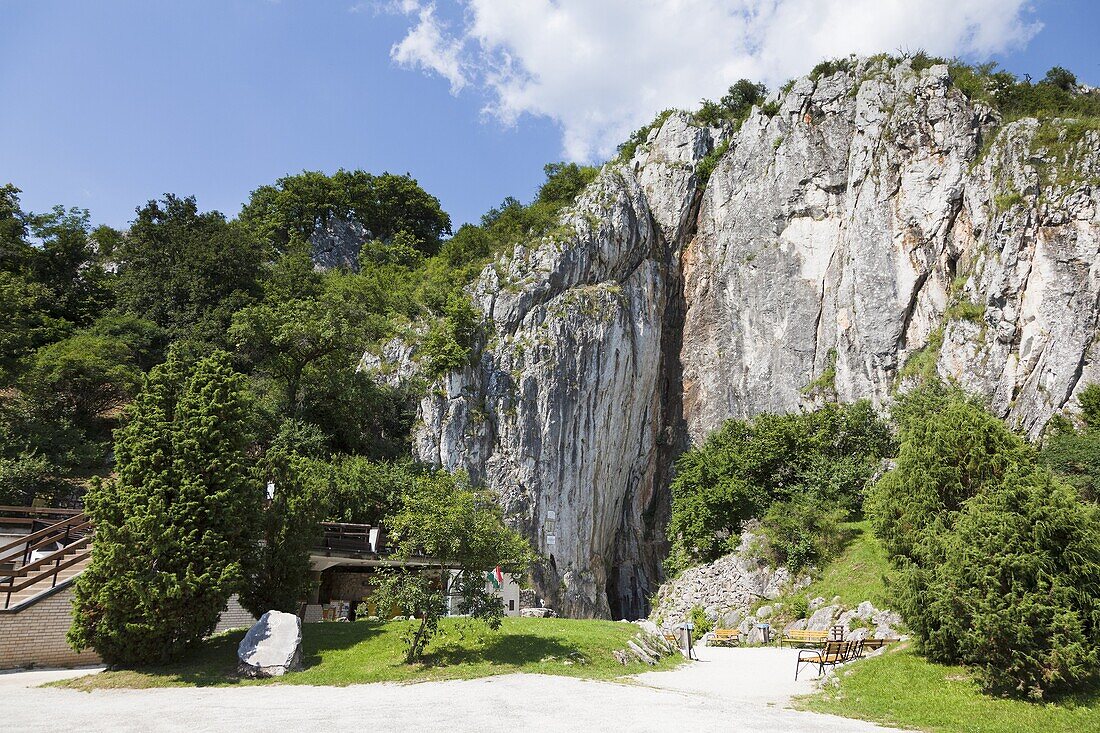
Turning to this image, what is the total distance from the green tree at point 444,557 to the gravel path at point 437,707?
193 cm

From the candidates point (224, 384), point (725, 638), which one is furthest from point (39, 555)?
point (725, 638)

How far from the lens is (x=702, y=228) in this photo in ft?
154

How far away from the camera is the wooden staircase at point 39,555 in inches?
596

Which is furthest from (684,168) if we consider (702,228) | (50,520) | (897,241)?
Result: (50,520)

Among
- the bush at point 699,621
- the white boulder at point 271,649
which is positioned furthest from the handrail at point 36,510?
the bush at point 699,621

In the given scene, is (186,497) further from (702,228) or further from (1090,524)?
(702,228)

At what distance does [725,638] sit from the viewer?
23.0 meters

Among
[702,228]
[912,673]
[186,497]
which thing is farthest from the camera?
[702,228]

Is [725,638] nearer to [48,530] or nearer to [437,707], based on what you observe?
[437,707]

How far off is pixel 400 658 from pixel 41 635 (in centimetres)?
850

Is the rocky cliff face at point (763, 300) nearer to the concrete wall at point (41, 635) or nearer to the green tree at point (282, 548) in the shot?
the green tree at point (282, 548)

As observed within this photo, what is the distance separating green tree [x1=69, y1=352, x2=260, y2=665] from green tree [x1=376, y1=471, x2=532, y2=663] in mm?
3767

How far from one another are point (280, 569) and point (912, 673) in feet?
48.1

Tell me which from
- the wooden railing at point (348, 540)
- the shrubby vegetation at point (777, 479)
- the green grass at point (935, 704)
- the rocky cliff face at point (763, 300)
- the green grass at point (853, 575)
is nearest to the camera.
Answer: the green grass at point (935, 704)
